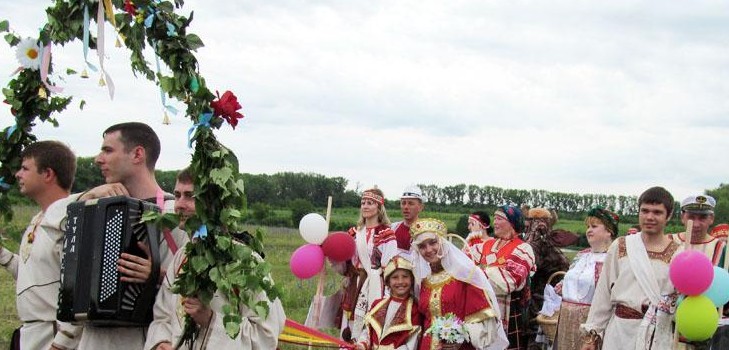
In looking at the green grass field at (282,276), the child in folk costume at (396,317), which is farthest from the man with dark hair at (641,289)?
the green grass field at (282,276)

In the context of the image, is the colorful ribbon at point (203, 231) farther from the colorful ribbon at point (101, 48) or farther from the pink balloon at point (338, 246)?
the pink balloon at point (338, 246)

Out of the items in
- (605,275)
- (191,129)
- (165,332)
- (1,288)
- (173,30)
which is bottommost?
(1,288)

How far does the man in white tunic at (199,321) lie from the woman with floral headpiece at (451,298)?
308 cm

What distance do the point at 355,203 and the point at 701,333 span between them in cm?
1937

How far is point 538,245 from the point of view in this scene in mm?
11086

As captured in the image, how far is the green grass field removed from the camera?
614 cm

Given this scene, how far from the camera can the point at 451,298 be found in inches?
309

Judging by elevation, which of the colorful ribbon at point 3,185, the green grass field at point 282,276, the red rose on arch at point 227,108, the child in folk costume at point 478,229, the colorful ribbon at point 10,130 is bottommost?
the green grass field at point 282,276

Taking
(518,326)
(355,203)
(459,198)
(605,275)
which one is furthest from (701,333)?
(459,198)

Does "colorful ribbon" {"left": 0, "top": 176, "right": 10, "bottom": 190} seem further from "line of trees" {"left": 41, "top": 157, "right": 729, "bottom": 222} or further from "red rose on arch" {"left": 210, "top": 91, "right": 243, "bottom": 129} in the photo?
"line of trees" {"left": 41, "top": 157, "right": 729, "bottom": 222}

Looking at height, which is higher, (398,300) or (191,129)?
(191,129)

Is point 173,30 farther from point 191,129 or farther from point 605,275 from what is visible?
point 605,275

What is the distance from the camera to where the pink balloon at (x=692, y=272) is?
6.37 metres

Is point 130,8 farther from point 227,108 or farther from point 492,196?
point 492,196
